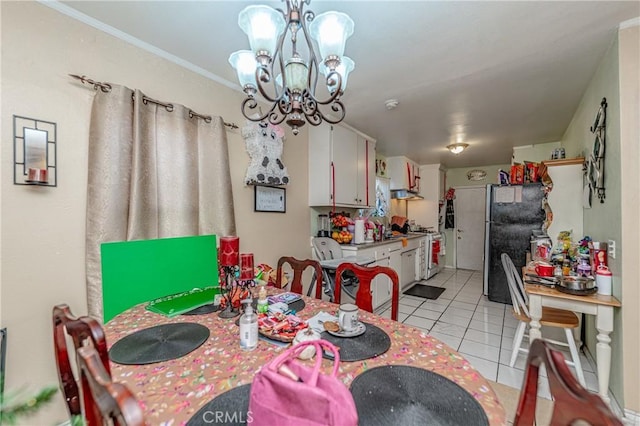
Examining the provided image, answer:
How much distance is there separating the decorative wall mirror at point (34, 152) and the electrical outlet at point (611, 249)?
3.40 meters

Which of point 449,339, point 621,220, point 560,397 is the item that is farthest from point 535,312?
point 560,397

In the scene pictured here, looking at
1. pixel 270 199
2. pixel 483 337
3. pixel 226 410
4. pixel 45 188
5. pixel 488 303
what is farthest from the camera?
pixel 488 303

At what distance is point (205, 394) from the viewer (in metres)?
0.79

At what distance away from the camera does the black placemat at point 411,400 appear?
0.69 metres

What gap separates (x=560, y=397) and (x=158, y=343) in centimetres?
125

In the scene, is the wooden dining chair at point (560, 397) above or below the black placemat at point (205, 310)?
above

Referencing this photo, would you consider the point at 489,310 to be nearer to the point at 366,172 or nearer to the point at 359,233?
the point at 359,233

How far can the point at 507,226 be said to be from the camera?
3.88 meters

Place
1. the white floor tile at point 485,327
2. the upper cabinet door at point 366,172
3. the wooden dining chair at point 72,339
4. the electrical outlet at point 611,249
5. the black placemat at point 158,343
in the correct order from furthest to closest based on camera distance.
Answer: the upper cabinet door at point 366,172 → the white floor tile at point 485,327 → the electrical outlet at point 611,249 → the black placemat at point 158,343 → the wooden dining chair at point 72,339

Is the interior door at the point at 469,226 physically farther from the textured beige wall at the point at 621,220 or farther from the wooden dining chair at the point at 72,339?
the wooden dining chair at the point at 72,339

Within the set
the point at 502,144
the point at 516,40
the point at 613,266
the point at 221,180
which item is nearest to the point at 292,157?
the point at 221,180

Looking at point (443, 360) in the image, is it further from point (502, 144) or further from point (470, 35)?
point (502, 144)

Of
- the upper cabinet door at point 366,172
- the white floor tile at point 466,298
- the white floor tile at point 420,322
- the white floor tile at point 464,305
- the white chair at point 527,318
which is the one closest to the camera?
the white chair at point 527,318

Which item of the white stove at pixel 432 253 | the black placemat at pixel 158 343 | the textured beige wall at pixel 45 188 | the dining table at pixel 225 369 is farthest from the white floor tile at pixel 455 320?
the textured beige wall at pixel 45 188
